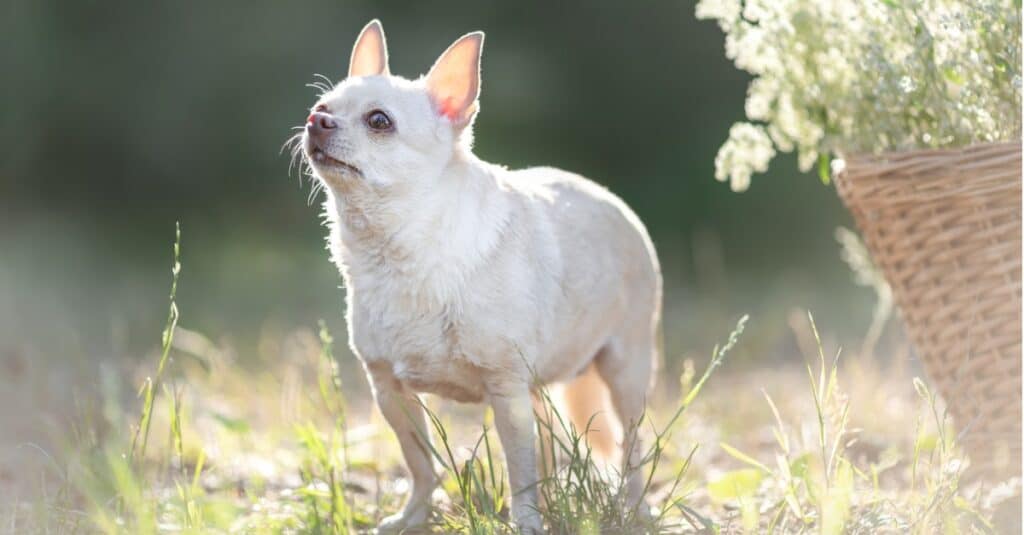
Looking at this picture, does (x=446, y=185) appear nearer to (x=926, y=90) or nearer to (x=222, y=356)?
(x=926, y=90)


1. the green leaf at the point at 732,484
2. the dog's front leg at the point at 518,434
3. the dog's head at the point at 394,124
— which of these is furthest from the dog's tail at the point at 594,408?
the dog's head at the point at 394,124

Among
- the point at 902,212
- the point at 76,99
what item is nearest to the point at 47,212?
the point at 76,99

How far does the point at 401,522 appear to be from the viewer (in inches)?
108

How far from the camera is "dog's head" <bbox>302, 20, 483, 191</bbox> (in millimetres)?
2422

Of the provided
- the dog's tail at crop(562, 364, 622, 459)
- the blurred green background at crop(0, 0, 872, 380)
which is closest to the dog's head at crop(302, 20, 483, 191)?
the dog's tail at crop(562, 364, 622, 459)

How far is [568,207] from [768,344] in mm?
2557

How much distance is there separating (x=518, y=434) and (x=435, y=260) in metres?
0.43

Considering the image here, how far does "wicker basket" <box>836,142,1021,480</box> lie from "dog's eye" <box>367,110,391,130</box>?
3.74ft

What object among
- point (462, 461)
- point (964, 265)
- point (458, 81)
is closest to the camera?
point (458, 81)

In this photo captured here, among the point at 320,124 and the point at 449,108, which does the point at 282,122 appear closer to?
the point at 449,108

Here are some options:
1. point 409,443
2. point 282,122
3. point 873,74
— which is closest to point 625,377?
point 409,443

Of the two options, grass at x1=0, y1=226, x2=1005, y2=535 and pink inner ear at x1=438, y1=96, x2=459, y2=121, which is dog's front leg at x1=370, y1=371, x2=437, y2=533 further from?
pink inner ear at x1=438, y1=96, x2=459, y2=121

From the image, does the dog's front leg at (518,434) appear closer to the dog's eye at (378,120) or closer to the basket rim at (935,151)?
the dog's eye at (378,120)

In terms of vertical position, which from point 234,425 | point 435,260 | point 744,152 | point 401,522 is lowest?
point 401,522
